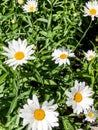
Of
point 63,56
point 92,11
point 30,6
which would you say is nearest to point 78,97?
point 63,56

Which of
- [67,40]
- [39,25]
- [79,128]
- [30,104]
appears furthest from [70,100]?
[39,25]

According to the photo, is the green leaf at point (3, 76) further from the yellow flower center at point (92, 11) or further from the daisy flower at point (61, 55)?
the yellow flower center at point (92, 11)

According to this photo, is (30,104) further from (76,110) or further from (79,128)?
(79,128)

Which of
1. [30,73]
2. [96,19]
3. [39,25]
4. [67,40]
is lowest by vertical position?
[30,73]

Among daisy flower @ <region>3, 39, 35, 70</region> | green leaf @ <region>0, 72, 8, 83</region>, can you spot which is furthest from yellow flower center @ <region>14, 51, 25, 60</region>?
green leaf @ <region>0, 72, 8, 83</region>

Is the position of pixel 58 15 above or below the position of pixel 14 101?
above

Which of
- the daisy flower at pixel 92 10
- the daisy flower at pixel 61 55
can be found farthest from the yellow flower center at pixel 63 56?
the daisy flower at pixel 92 10

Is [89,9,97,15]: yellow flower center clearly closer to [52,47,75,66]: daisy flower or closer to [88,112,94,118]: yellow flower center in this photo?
[52,47,75,66]: daisy flower
